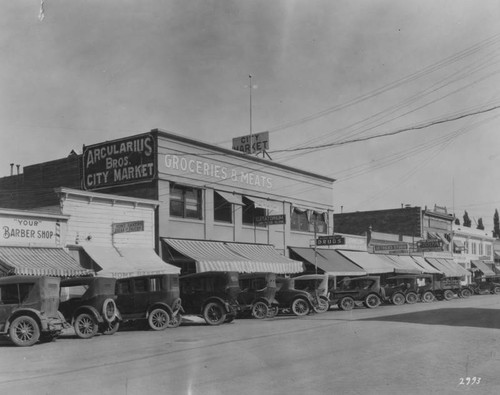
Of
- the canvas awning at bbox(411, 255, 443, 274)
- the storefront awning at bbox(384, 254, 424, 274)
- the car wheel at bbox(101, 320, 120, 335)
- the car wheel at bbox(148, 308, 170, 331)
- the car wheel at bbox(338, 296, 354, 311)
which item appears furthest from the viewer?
the canvas awning at bbox(411, 255, 443, 274)

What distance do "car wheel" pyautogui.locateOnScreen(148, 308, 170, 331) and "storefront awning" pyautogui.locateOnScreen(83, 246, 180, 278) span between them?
12.5 feet

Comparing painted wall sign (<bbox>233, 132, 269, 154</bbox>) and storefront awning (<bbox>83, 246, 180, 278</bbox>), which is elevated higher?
painted wall sign (<bbox>233, 132, 269, 154</bbox>)

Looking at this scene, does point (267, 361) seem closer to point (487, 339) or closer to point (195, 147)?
point (487, 339)

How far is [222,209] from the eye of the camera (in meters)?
29.9

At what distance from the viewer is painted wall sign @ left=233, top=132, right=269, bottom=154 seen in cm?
3322

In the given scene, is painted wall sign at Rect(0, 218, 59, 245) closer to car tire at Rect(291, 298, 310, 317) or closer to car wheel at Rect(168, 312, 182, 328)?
car wheel at Rect(168, 312, 182, 328)

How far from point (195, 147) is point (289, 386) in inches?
817

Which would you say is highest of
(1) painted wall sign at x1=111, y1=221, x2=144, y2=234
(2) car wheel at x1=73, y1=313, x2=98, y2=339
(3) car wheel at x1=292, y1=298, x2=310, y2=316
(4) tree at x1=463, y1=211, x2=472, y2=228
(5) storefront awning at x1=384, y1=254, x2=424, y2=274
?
(4) tree at x1=463, y1=211, x2=472, y2=228

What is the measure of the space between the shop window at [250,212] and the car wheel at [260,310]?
8868mm

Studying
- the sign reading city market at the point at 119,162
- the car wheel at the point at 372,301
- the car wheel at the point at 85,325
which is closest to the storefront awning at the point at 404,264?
the car wheel at the point at 372,301

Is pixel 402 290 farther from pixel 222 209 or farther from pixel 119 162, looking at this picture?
pixel 119 162

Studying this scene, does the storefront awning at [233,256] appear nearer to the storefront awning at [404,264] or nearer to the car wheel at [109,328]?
the car wheel at [109,328]

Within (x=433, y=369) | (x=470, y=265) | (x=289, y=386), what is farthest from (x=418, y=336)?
(x=470, y=265)

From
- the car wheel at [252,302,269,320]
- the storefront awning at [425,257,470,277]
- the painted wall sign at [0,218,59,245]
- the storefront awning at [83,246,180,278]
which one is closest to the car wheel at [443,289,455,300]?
the storefront awning at [425,257,470,277]
